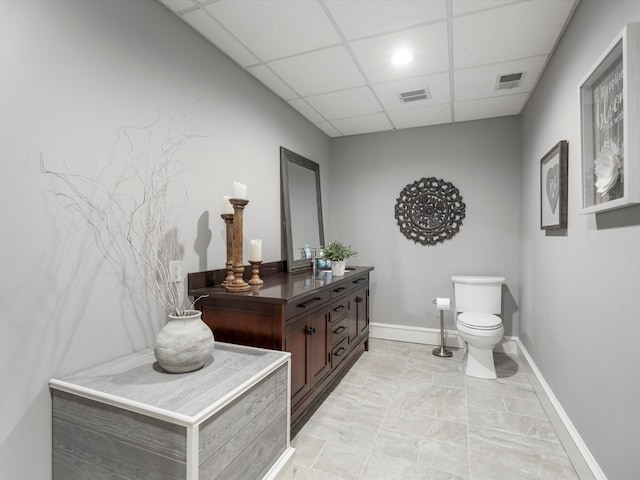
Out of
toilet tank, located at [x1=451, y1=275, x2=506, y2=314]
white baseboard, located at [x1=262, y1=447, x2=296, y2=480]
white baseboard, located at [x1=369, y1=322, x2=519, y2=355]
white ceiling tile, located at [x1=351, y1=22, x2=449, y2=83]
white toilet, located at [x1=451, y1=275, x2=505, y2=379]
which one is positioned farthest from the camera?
white baseboard, located at [x1=369, y1=322, x2=519, y2=355]

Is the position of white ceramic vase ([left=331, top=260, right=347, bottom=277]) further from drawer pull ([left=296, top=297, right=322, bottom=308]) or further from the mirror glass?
drawer pull ([left=296, top=297, right=322, bottom=308])

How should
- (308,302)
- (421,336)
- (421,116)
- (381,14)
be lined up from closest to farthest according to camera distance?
(381,14)
(308,302)
(421,116)
(421,336)

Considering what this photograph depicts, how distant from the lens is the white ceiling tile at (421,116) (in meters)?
3.34

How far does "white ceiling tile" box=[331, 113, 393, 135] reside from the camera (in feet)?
11.8

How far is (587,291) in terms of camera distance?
66.1 inches

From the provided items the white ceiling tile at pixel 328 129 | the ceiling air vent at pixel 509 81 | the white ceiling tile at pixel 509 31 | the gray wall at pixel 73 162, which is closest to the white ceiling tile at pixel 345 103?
the white ceiling tile at pixel 328 129

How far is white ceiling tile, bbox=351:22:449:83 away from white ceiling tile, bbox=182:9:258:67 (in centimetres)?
78

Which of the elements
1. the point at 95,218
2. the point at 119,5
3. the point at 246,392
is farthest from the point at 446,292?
the point at 119,5

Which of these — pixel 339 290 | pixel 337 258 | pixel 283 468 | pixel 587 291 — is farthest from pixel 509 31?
pixel 283 468

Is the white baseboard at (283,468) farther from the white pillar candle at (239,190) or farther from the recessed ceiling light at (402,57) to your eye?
the recessed ceiling light at (402,57)

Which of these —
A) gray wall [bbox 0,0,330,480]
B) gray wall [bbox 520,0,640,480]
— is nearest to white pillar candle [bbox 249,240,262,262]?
gray wall [bbox 0,0,330,480]

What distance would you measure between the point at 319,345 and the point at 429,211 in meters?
2.21

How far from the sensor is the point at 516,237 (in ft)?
11.6

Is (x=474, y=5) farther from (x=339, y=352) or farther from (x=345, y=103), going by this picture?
(x=339, y=352)
